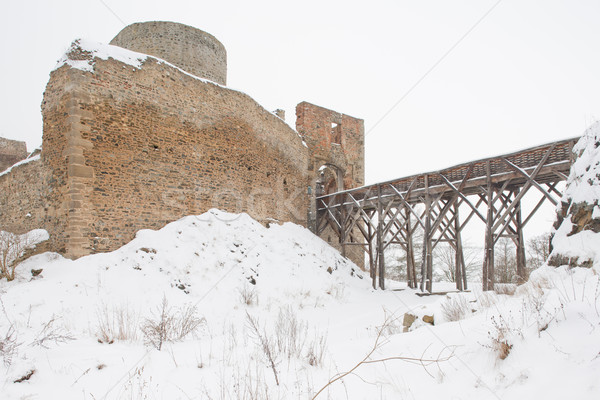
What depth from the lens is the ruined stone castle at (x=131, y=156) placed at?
27.3 feet

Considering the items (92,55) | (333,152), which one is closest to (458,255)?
(333,152)

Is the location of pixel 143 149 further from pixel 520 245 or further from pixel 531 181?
pixel 520 245

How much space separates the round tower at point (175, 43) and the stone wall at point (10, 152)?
22.6ft

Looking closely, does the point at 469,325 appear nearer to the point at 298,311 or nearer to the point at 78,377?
the point at 78,377

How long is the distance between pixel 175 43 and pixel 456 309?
14.7 meters

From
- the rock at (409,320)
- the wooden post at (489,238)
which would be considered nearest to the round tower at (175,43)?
the wooden post at (489,238)

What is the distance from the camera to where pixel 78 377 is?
3.76 meters

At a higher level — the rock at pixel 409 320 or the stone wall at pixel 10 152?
the stone wall at pixel 10 152

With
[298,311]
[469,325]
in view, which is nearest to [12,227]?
[298,311]

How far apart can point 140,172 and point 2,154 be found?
1215 cm

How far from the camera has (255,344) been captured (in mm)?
4711

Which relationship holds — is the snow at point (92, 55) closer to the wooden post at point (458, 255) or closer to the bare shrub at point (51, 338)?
the bare shrub at point (51, 338)

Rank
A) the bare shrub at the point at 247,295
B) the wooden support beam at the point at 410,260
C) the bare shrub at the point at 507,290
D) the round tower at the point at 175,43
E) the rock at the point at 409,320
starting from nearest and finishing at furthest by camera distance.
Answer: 1. the rock at the point at 409,320
2. the bare shrub at the point at 507,290
3. the bare shrub at the point at 247,295
4. the wooden support beam at the point at 410,260
5. the round tower at the point at 175,43

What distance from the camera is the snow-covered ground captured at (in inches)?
111
